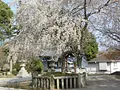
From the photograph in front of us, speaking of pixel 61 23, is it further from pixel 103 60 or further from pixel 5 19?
pixel 103 60

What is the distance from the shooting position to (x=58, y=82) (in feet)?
50.8

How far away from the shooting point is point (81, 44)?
53.2ft

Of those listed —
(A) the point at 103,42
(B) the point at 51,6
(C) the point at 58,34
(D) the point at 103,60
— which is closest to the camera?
(C) the point at 58,34

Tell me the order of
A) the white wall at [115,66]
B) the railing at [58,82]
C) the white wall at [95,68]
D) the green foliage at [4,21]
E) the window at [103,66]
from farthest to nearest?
1. the white wall at [115,66]
2. the white wall at [95,68]
3. the window at [103,66]
4. the green foliage at [4,21]
5. the railing at [58,82]

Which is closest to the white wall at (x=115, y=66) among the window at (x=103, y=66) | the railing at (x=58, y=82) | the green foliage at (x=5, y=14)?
the window at (x=103, y=66)

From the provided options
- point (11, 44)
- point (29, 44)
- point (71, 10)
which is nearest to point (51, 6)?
point (71, 10)

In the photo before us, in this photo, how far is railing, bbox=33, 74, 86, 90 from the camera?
15383 mm

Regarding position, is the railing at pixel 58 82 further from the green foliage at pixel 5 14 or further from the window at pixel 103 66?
the window at pixel 103 66

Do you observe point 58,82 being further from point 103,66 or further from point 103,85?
point 103,66

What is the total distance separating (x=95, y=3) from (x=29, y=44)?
16.9 ft

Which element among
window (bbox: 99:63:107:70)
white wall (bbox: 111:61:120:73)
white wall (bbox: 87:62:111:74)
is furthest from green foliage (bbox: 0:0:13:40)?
white wall (bbox: 111:61:120:73)

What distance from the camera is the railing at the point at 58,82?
50.5ft

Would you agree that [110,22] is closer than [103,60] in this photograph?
Yes

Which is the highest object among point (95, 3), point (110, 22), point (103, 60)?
point (95, 3)
